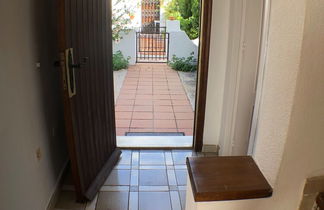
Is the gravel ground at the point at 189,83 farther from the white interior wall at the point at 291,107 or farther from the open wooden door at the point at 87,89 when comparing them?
the white interior wall at the point at 291,107

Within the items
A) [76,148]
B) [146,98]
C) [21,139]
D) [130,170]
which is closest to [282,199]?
[21,139]

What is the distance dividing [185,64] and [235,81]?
4.29m

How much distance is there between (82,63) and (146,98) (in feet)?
8.74

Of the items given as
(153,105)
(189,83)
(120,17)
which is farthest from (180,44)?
(153,105)

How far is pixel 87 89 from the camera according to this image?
6.76 feet

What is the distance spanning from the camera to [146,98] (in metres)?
4.57

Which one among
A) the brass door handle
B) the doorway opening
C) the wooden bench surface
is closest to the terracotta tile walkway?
the doorway opening

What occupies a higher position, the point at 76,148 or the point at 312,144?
the point at 312,144

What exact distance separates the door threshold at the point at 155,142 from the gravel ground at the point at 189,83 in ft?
4.69

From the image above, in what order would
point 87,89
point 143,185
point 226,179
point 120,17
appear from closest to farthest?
point 226,179
point 87,89
point 143,185
point 120,17

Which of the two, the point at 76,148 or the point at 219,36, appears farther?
the point at 219,36

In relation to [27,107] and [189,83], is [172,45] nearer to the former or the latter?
[189,83]

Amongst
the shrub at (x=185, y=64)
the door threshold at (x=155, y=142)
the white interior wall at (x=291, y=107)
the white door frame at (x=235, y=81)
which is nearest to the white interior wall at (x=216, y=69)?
the white door frame at (x=235, y=81)

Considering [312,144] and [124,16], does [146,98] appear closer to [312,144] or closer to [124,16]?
[124,16]
